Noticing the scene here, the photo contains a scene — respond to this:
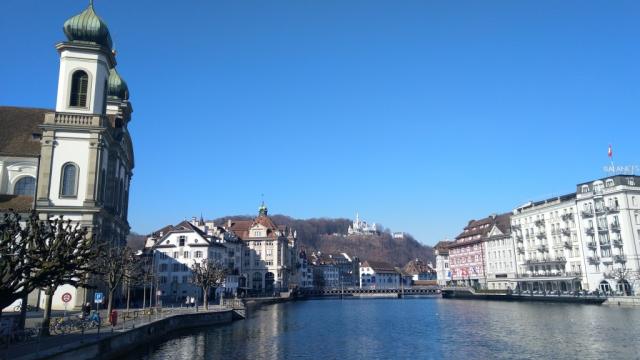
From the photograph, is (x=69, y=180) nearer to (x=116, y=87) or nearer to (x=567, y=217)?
(x=116, y=87)

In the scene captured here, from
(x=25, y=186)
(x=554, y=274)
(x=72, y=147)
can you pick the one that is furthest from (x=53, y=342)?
(x=554, y=274)

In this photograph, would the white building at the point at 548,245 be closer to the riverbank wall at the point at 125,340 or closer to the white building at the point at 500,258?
the white building at the point at 500,258

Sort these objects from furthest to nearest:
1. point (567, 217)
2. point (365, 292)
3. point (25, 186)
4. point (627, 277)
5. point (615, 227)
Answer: point (365, 292)
point (567, 217)
point (615, 227)
point (627, 277)
point (25, 186)

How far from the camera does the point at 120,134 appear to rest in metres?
68.9

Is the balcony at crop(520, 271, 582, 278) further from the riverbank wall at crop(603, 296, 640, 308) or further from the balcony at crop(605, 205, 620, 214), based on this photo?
the riverbank wall at crop(603, 296, 640, 308)

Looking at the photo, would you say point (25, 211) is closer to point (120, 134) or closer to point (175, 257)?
point (120, 134)

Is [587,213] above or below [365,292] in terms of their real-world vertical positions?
above

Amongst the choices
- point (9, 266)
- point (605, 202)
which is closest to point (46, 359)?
point (9, 266)

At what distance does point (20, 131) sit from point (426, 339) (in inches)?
2038

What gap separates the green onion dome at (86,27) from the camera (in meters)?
59.8

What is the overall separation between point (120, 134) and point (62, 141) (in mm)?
11794

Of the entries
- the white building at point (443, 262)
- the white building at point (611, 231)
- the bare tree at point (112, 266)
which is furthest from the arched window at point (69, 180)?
the white building at point (443, 262)

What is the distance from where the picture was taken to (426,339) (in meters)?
46.0

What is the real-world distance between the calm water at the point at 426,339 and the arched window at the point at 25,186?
26081 mm
